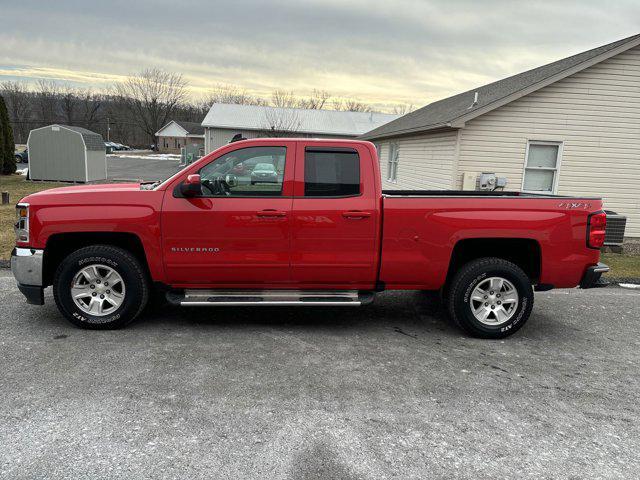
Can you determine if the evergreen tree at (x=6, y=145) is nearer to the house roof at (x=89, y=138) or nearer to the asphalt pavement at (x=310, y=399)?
the house roof at (x=89, y=138)

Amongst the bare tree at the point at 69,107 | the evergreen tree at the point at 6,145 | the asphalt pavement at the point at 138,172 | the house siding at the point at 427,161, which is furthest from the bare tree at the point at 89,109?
the house siding at the point at 427,161

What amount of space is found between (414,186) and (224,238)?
10901 mm

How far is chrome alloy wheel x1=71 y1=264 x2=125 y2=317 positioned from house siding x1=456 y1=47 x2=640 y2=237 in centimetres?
891

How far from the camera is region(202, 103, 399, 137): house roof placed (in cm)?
3938

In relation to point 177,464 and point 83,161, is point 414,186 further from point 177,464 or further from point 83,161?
point 83,161

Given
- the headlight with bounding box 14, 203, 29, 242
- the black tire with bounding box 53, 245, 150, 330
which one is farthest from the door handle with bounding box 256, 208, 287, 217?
the headlight with bounding box 14, 203, 29, 242

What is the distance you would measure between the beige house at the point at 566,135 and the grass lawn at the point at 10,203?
30.7 ft

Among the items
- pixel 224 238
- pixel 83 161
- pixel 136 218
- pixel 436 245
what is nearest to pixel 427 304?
pixel 436 245

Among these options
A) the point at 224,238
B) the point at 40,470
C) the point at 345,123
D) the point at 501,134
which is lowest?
the point at 40,470

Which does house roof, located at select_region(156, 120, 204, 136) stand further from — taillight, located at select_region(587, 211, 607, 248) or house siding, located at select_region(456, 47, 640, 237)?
taillight, located at select_region(587, 211, 607, 248)

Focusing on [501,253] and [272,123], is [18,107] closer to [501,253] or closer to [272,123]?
[272,123]

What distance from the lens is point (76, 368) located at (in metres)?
4.04

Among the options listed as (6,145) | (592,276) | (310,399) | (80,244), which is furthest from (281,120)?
(310,399)

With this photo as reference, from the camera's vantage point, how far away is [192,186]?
15.2 ft
